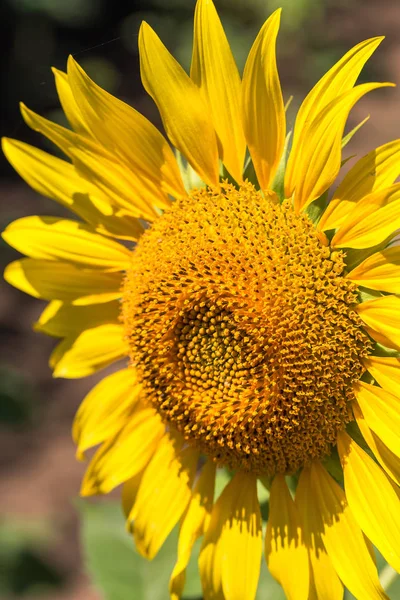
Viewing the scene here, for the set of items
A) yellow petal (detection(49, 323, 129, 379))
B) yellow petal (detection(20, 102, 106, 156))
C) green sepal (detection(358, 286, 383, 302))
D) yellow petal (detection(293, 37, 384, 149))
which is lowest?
green sepal (detection(358, 286, 383, 302))

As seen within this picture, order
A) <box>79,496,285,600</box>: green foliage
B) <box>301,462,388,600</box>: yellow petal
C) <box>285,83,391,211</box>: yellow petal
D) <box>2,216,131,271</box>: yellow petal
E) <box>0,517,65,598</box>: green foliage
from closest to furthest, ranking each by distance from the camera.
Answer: <box>285,83,391,211</box>: yellow petal
<box>301,462,388,600</box>: yellow petal
<box>2,216,131,271</box>: yellow petal
<box>79,496,285,600</box>: green foliage
<box>0,517,65,598</box>: green foliage

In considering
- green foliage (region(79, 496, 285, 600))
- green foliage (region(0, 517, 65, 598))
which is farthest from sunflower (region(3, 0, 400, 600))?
green foliage (region(0, 517, 65, 598))

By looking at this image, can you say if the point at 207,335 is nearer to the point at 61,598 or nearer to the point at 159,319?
the point at 159,319

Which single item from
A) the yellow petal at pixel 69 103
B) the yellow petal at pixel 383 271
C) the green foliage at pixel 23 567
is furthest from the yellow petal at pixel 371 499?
the green foliage at pixel 23 567

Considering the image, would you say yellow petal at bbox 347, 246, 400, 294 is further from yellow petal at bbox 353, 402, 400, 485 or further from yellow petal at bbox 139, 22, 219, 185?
yellow petal at bbox 139, 22, 219, 185

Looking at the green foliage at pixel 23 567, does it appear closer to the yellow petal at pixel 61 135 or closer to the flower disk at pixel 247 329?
the flower disk at pixel 247 329

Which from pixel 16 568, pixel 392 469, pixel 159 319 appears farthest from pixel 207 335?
pixel 16 568
